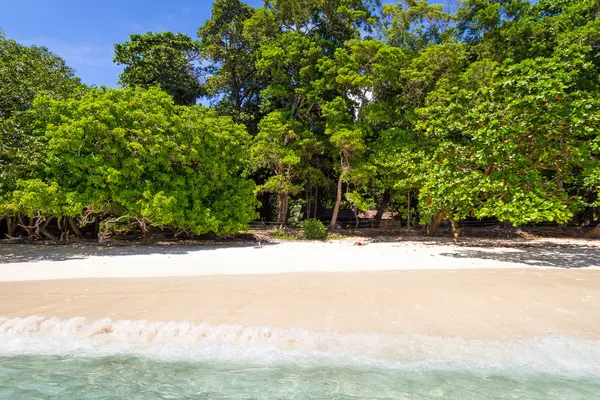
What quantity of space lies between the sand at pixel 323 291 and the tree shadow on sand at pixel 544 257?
0.09 meters

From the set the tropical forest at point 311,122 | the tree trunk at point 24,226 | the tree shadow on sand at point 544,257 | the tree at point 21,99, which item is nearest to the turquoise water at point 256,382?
the tropical forest at point 311,122

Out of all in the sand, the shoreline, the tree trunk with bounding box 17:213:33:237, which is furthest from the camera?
the tree trunk with bounding box 17:213:33:237

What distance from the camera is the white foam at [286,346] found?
153 inches

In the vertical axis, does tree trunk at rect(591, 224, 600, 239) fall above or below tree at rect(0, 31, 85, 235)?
below

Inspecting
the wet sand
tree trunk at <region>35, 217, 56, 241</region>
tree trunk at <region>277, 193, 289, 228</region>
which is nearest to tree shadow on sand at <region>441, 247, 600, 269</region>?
the wet sand

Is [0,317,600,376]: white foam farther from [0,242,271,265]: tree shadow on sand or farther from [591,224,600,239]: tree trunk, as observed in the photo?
[591,224,600,239]: tree trunk

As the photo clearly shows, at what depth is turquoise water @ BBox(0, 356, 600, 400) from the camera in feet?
11.0

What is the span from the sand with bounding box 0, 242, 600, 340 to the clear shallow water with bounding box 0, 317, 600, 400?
0.37 m

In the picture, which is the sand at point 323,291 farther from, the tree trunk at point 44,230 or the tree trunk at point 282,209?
the tree trunk at point 282,209

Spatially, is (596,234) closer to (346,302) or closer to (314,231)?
(314,231)

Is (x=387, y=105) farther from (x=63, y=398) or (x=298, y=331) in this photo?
(x=63, y=398)

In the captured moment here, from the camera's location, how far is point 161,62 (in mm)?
21344

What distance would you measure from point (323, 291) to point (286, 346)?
2398mm

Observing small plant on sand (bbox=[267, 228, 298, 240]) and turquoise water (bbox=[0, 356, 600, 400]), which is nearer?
turquoise water (bbox=[0, 356, 600, 400])
